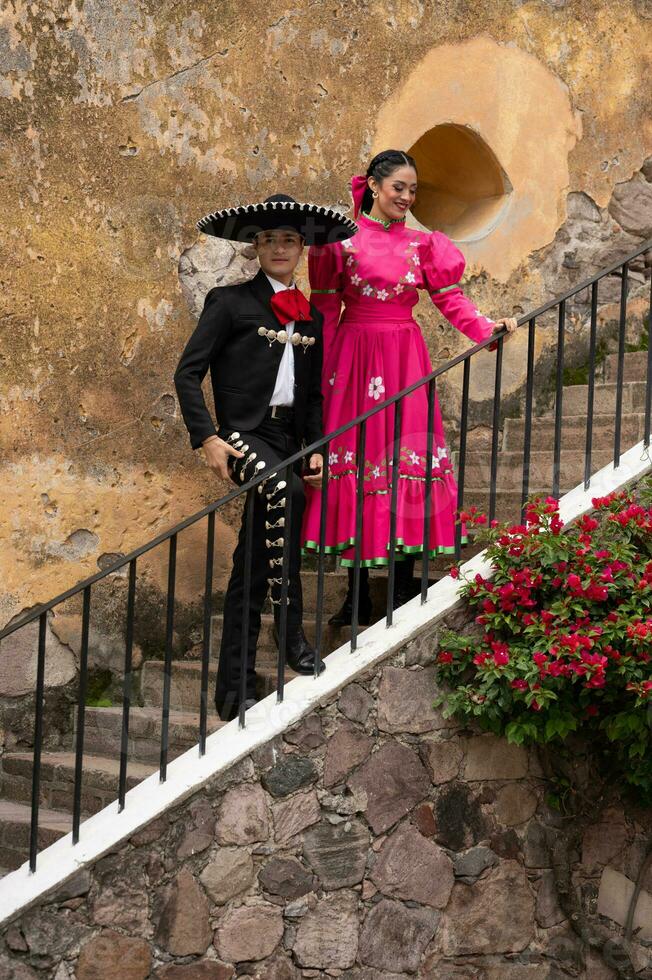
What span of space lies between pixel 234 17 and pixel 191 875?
3463 millimetres

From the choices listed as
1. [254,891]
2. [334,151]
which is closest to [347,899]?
[254,891]

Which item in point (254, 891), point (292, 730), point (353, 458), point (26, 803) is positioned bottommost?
point (26, 803)

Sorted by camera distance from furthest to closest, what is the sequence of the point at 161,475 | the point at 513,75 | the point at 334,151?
the point at 513,75, the point at 334,151, the point at 161,475

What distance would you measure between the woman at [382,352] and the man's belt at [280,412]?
0.26 meters

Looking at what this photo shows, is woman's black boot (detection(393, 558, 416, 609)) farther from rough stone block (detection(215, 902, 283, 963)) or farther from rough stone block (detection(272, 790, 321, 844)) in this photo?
rough stone block (detection(215, 902, 283, 963))

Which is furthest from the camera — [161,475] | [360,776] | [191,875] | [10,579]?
[161,475]

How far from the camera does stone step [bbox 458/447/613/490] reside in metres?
5.14

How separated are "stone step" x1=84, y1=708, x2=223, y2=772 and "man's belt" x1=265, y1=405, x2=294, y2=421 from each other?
0.98m

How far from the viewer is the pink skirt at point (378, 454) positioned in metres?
4.27

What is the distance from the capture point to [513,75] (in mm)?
6219

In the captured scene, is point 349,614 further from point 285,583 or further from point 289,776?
point 289,776

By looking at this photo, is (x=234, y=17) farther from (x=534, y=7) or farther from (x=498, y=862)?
(x=498, y=862)

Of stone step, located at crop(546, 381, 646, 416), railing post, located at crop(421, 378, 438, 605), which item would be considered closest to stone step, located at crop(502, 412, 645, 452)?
stone step, located at crop(546, 381, 646, 416)

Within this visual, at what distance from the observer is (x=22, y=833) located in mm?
4035
